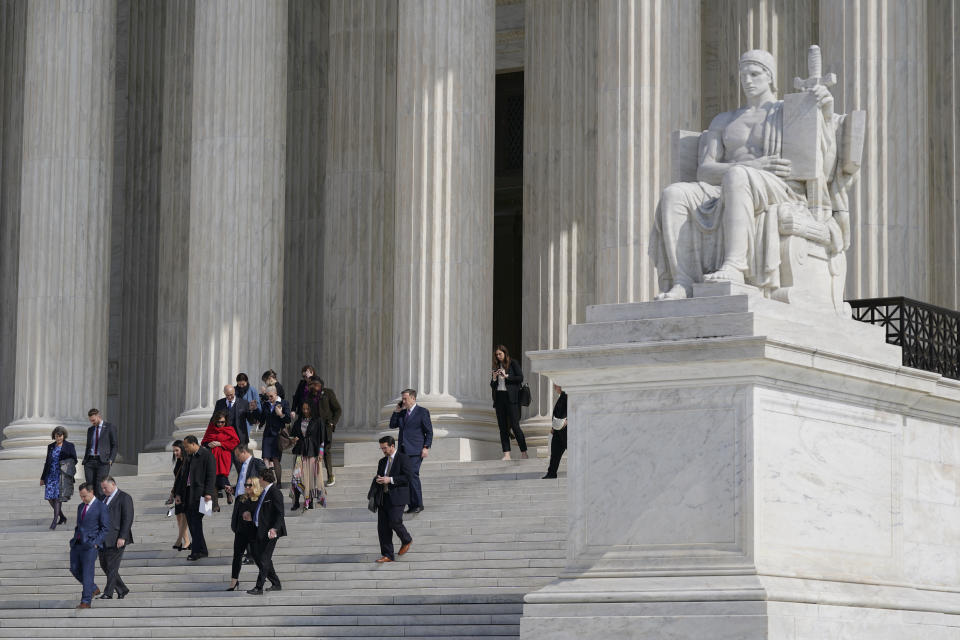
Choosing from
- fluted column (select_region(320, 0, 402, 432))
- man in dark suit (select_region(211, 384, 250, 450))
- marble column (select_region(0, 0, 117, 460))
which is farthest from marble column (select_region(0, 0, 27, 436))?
man in dark suit (select_region(211, 384, 250, 450))

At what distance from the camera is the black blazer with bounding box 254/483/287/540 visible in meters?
25.5

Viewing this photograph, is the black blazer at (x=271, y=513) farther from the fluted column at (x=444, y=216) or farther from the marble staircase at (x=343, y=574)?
the fluted column at (x=444, y=216)

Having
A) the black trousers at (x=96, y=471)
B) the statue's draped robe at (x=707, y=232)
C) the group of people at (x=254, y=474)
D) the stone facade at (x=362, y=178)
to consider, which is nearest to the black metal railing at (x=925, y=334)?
the statue's draped robe at (x=707, y=232)

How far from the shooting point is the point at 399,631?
22766mm

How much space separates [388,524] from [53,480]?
9.54 meters

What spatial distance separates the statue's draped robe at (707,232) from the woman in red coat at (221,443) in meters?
14.3

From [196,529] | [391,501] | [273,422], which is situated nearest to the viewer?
[391,501]

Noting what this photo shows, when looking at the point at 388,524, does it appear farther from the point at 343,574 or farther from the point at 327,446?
the point at 327,446

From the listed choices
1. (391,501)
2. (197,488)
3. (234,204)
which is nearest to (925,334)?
(391,501)

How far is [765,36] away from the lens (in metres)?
38.3

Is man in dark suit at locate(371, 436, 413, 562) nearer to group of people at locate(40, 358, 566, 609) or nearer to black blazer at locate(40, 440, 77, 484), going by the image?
group of people at locate(40, 358, 566, 609)

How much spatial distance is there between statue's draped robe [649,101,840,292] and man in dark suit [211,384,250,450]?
1498cm

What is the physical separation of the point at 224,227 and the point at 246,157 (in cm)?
155

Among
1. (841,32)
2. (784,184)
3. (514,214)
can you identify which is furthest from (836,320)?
(514,214)
